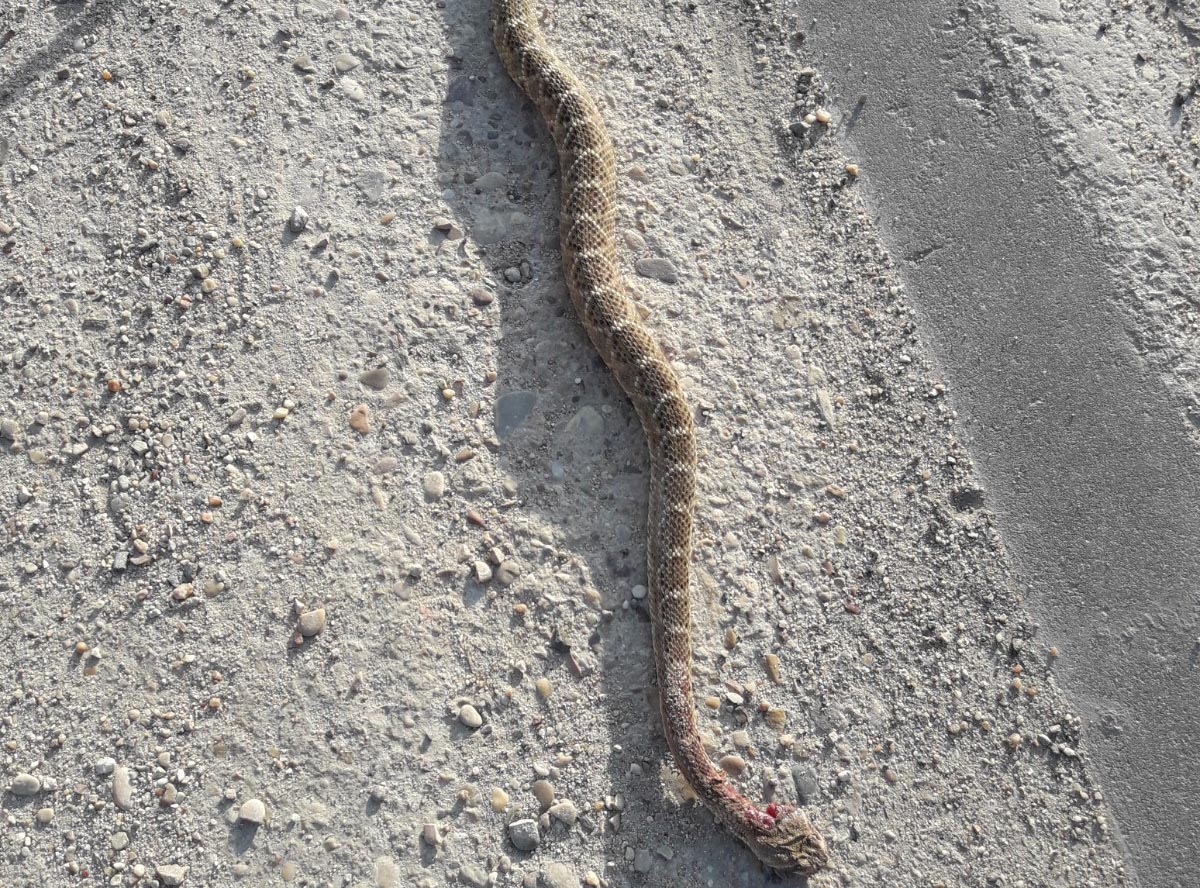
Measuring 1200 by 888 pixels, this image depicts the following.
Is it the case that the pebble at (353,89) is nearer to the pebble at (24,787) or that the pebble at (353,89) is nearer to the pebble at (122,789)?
the pebble at (122,789)

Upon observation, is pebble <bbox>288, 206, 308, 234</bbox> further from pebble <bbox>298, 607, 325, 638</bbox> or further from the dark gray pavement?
Result: the dark gray pavement

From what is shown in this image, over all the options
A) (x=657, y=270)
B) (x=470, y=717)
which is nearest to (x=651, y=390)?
(x=657, y=270)

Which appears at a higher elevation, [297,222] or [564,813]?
[297,222]

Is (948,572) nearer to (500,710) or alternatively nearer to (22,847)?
(500,710)

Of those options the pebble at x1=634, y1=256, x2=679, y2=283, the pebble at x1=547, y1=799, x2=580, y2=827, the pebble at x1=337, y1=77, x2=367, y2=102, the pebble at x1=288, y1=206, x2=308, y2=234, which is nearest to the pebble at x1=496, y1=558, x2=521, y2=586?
the pebble at x1=547, y1=799, x2=580, y2=827

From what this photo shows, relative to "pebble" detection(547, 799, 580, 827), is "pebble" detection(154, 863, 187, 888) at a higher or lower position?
lower

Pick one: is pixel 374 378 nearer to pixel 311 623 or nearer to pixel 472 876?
pixel 311 623

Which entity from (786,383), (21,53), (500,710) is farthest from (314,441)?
(21,53)
